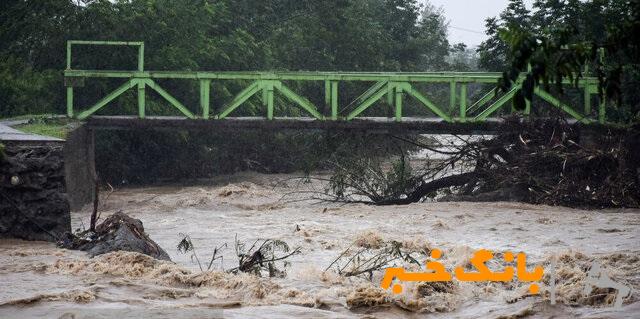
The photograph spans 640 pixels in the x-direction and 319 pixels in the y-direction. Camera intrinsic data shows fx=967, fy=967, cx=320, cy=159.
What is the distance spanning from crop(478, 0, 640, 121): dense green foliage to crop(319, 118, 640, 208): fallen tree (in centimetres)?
90

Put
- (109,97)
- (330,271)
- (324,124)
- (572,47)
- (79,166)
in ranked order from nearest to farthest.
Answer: (572,47)
(330,271)
(79,166)
(324,124)
(109,97)

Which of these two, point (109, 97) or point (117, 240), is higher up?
point (109, 97)

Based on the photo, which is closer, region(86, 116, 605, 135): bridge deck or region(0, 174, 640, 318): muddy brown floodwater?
region(0, 174, 640, 318): muddy brown floodwater

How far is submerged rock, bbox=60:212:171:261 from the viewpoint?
11.0m

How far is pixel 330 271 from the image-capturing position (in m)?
10.2

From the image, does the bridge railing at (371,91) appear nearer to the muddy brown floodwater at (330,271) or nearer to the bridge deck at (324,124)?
the bridge deck at (324,124)

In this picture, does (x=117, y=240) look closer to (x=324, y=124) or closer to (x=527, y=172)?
(x=324, y=124)

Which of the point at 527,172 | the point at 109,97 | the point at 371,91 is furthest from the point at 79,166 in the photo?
the point at 527,172

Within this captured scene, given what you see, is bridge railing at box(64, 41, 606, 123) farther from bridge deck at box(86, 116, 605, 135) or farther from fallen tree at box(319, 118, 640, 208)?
fallen tree at box(319, 118, 640, 208)

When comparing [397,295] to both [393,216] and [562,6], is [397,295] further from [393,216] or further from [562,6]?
[562,6]

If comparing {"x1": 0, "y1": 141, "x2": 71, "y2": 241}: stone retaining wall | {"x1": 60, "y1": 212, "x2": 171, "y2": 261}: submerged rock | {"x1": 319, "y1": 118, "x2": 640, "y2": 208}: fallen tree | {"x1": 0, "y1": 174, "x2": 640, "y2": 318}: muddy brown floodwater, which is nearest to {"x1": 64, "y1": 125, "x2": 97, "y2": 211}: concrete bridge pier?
{"x1": 0, "y1": 174, "x2": 640, "y2": 318}: muddy brown floodwater

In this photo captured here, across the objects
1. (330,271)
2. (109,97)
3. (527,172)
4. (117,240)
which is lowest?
(330,271)

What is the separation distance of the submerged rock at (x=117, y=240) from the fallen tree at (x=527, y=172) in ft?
21.5

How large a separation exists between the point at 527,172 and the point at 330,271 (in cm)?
723
